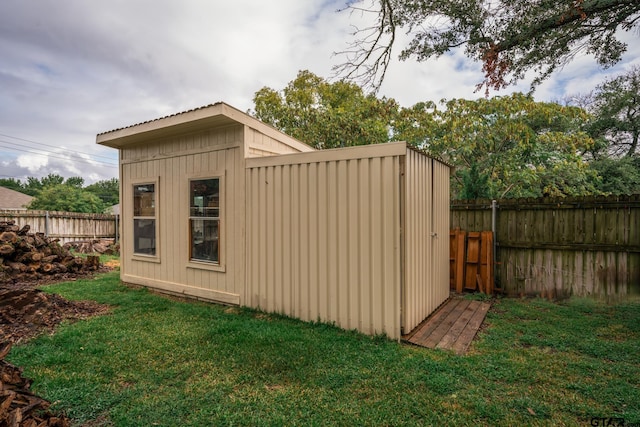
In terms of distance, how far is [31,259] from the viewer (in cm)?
689

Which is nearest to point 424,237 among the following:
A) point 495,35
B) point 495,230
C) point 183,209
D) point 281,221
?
point 281,221

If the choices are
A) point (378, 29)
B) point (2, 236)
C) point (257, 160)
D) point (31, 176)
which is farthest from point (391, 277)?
point (31, 176)

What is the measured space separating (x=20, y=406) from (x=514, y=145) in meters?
11.1

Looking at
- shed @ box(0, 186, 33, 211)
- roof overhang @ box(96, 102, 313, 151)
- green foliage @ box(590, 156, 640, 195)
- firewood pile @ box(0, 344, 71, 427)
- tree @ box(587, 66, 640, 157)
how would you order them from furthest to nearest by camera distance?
shed @ box(0, 186, 33, 211)
tree @ box(587, 66, 640, 157)
green foliage @ box(590, 156, 640, 195)
roof overhang @ box(96, 102, 313, 151)
firewood pile @ box(0, 344, 71, 427)

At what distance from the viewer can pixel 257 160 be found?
4.48 metres

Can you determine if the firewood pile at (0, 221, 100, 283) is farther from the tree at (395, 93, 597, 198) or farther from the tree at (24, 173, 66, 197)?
the tree at (24, 173, 66, 197)

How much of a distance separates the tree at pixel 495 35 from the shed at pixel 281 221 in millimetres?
1409

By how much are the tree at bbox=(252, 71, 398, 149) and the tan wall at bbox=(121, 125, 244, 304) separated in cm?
582

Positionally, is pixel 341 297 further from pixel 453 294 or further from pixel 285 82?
pixel 285 82

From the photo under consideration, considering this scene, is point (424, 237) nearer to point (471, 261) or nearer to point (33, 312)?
point (471, 261)

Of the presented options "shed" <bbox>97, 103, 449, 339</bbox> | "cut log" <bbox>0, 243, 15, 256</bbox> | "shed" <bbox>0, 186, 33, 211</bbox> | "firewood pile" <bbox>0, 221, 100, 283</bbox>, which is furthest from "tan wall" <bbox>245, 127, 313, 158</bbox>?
"shed" <bbox>0, 186, 33, 211</bbox>

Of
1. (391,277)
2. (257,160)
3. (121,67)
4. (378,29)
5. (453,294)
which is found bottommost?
(453,294)

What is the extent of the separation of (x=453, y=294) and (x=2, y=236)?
957cm

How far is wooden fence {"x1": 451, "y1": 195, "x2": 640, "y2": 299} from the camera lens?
14.6 ft
